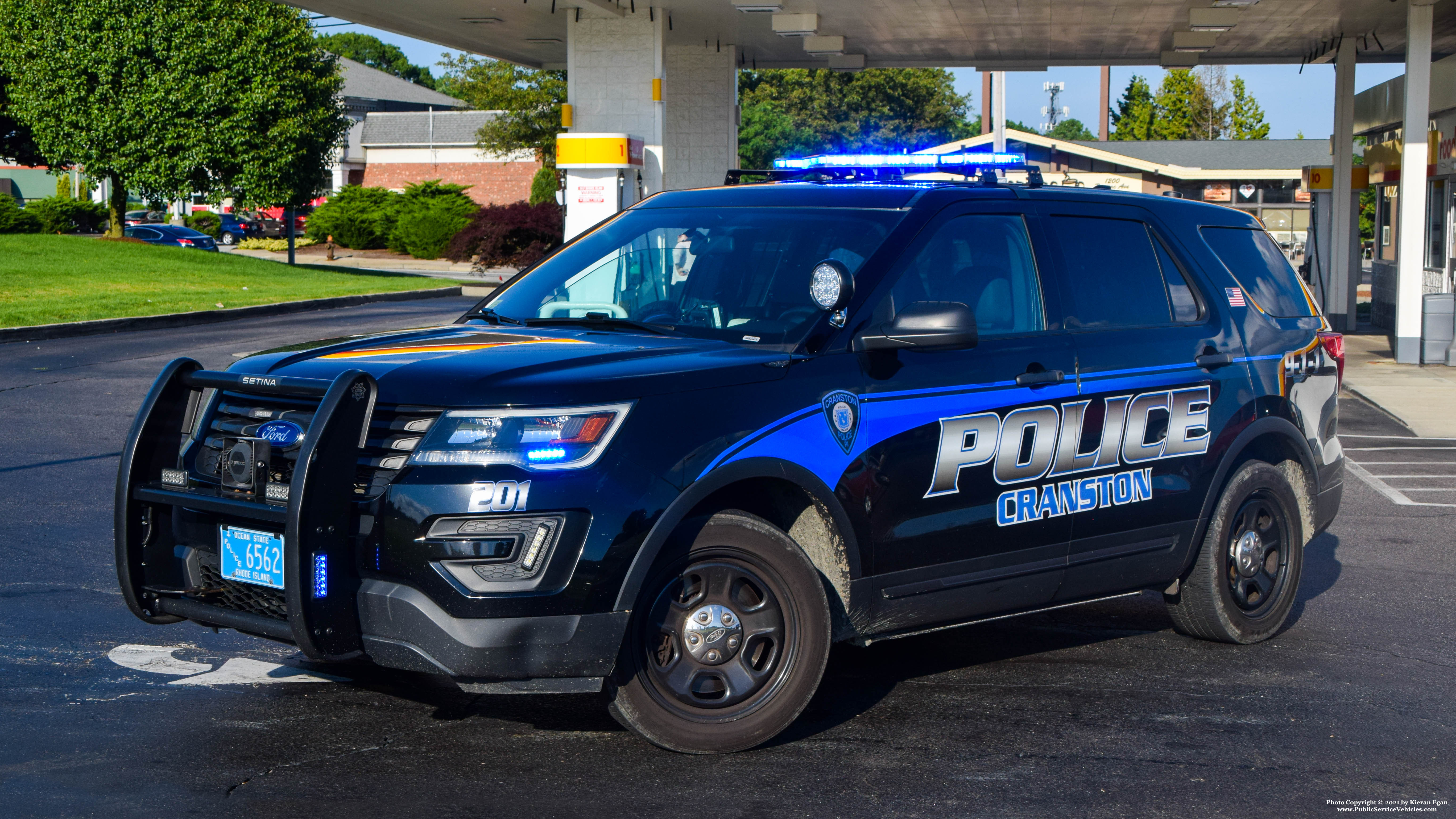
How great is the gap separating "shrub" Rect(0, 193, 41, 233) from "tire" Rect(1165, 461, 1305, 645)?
4257 cm

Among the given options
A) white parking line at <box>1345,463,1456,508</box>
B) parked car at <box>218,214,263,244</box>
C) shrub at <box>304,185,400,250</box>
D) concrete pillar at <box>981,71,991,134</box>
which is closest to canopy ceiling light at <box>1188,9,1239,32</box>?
white parking line at <box>1345,463,1456,508</box>

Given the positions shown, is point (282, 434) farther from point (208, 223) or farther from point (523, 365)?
point (208, 223)

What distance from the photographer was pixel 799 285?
17.1 feet

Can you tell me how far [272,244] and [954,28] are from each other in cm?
3881

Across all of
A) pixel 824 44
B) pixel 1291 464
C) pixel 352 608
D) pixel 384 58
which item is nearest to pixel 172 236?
pixel 824 44

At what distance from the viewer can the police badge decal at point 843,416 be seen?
15.7 feet

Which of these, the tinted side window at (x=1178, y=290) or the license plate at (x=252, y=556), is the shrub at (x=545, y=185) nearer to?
the tinted side window at (x=1178, y=290)

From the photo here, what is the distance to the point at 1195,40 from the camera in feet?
76.6

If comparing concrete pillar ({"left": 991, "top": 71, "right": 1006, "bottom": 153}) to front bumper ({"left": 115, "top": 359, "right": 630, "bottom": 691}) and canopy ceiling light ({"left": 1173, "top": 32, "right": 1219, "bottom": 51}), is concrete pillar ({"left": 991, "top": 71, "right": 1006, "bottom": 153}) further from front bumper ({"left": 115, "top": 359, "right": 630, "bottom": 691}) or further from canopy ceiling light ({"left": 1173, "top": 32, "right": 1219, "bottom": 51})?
front bumper ({"left": 115, "top": 359, "right": 630, "bottom": 691})

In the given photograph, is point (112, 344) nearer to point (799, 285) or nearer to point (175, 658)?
point (175, 658)

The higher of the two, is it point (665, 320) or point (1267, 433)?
point (665, 320)

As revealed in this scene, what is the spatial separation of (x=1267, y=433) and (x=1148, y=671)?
1193mm

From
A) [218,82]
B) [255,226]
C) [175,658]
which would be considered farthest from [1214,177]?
[175,658]

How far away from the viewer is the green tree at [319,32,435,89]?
123m
